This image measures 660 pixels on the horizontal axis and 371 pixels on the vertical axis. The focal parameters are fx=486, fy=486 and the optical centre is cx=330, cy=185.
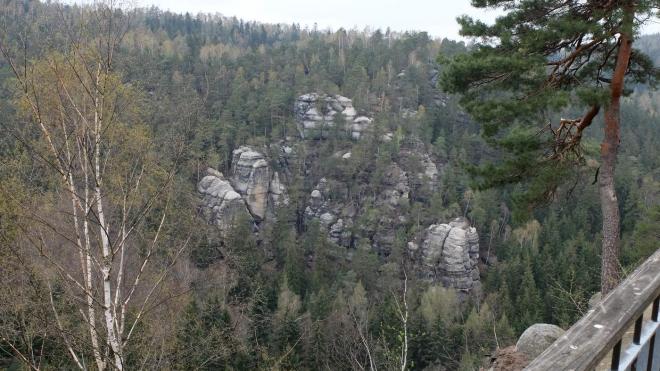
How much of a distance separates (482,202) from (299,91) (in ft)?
76.6

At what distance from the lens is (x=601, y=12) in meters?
5.77

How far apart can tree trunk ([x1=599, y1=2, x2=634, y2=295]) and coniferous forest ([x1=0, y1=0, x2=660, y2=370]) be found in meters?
0.29

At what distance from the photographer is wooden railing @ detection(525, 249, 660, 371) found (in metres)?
0.94

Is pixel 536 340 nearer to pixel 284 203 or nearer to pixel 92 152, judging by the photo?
pixel 92 152

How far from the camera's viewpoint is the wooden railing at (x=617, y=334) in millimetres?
939

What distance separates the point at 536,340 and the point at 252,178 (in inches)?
1615

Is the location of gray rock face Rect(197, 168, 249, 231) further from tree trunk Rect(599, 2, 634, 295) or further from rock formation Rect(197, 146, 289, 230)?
tree trunk Rect(599, 2, 634, 295)

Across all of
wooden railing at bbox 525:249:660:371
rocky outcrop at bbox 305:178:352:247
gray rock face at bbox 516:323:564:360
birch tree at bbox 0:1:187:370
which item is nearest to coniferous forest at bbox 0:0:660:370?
birch tree at bbox 0:1:187:370

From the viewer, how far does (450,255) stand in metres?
37.3

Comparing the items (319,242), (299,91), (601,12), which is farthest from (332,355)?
(299,91)

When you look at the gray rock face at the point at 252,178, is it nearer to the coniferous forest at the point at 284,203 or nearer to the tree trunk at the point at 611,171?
the coniferous forest at the point at 284,203

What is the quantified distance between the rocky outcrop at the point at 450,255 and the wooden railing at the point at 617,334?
37.1 metres

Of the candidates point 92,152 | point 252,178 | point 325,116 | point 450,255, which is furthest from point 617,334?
point 325,116

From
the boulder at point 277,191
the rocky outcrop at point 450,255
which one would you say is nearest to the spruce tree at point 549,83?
the rocky outcrop at point 450,255
